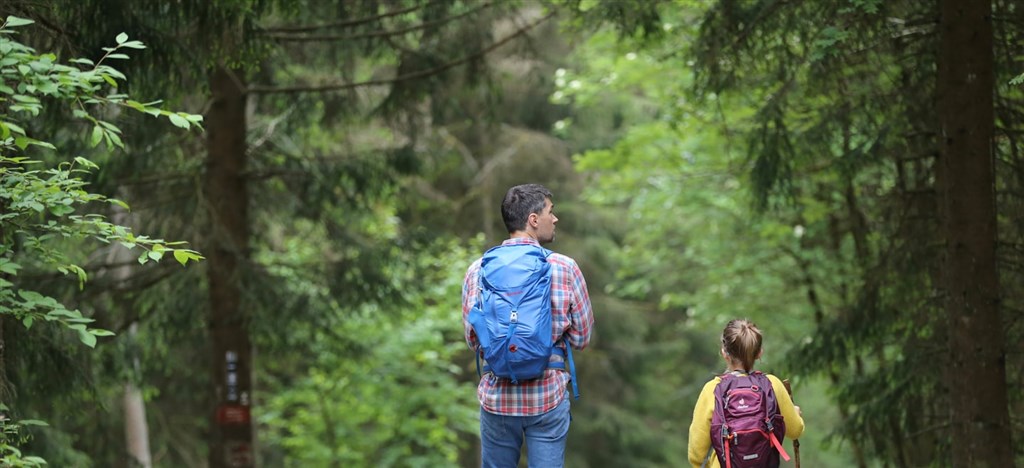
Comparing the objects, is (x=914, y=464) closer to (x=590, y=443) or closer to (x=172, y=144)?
(x=172, y=144)

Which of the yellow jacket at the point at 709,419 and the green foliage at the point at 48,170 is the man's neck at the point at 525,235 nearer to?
the yellow jacket at the point at 709,419

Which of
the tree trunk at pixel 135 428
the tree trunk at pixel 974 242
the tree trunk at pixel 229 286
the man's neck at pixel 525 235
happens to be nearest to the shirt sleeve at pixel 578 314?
→ the man's neck at pixel 525 235

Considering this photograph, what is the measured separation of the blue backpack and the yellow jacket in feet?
2.03

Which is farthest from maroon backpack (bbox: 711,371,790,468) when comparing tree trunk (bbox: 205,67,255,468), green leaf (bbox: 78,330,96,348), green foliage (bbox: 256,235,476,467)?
green foliage (bbox: 256,235,476,467)

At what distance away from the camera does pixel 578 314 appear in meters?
4.48

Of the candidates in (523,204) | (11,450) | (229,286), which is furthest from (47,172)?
(229,286)

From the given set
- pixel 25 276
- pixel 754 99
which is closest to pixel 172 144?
pixel 25 276

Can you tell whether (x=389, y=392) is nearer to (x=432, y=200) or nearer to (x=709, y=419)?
(x=432, y=200)

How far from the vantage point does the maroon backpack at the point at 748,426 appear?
4500mm

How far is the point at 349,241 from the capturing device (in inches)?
459

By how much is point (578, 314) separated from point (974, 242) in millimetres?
2963

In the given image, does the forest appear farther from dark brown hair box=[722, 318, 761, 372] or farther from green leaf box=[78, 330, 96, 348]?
dark brown hair box=[722, 318, 761, 372]

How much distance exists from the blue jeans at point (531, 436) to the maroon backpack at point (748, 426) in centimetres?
67

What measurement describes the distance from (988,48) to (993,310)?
5.02 feet
